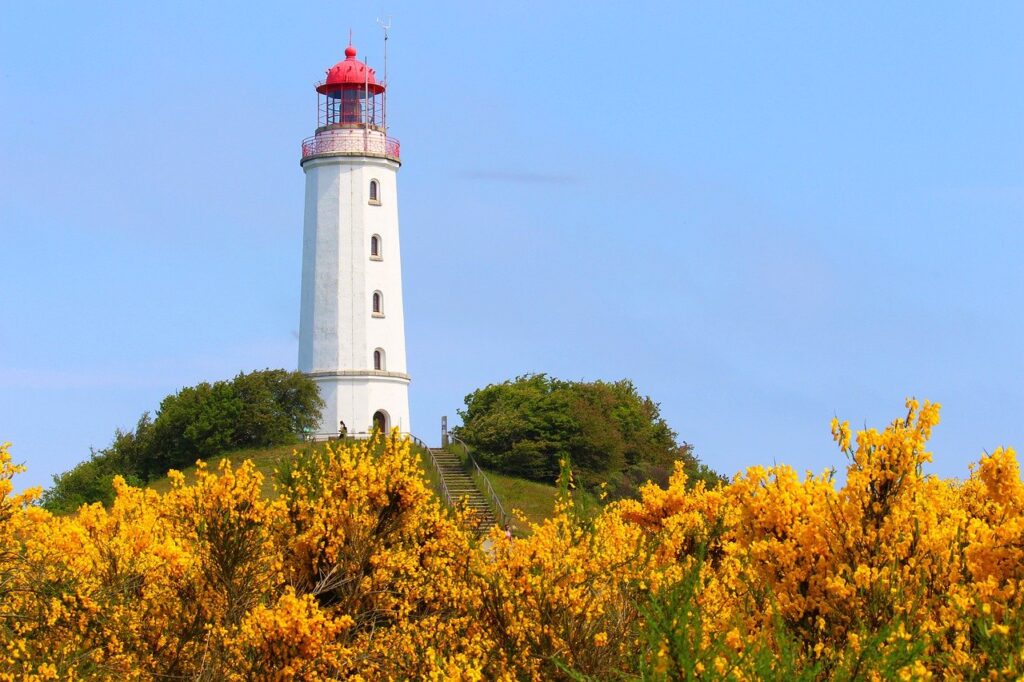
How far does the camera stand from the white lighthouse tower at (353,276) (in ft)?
180

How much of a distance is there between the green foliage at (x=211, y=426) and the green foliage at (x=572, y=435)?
6408 mm

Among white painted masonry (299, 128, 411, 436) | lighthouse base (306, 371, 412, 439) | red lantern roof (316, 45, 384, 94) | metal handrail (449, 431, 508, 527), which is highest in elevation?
red lantern roof (316, 45, 384, 94)

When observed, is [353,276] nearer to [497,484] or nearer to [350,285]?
[350,285]

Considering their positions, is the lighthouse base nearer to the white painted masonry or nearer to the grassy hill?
the white painted masonry

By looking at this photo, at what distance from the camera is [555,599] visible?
15.0m

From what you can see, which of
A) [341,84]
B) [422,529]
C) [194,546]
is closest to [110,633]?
[194,546]

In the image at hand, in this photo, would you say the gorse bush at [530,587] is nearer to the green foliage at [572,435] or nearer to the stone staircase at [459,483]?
the stone staircase at [459,483]

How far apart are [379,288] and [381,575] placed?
37034 millimetres

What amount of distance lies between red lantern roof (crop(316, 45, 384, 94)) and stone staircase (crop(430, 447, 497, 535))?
1382 cm

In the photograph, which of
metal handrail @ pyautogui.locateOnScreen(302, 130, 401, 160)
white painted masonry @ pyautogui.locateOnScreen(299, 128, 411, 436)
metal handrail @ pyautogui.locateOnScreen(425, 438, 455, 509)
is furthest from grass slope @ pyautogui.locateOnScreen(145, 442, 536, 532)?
metal handrail @ pyautogui.locateOnScreen(302, 130, 401, 160)

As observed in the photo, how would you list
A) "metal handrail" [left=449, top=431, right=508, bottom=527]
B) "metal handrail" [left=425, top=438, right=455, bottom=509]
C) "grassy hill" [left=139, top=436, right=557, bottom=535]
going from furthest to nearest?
"grassy hill" [left=139, top=436, right=557, bottom=535], "metal handrail" [left=425, top=438, right=455, bottom=509], "metal handrail" [left=449, top=431, right=508, bottom=527]

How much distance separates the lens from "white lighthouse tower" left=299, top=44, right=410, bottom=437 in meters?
55.0

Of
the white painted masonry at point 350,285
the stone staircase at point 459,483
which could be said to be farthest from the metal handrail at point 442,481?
the white painted masonry at point 350,285

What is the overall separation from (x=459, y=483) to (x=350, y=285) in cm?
898
